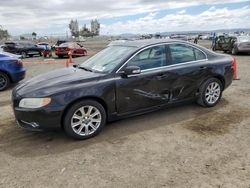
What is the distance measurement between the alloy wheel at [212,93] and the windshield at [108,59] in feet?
6.54

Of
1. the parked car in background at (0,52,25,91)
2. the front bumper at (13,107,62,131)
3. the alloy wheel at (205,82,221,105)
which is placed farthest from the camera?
the parked car in background at (0,52,25,91)

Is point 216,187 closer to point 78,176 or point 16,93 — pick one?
point 78,176

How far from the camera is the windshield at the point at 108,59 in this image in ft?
15.7

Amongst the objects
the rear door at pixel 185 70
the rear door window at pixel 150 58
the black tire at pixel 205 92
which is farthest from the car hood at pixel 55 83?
the black tire at pixel 205 92

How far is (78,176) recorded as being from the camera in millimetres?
3379

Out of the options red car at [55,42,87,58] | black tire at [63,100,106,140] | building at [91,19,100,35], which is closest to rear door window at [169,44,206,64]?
black tire at [63,100,106,140]

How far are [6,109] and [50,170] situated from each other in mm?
3399

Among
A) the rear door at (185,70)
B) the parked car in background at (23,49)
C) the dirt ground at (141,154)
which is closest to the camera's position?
the dirt ground at (141,154)

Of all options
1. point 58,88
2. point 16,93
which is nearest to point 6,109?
point 16,93

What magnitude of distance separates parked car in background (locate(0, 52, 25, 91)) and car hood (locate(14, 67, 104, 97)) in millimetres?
4389

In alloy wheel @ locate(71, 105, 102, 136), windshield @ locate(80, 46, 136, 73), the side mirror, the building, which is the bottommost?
alloy wheel @ locate(71, 105, 102, 136)

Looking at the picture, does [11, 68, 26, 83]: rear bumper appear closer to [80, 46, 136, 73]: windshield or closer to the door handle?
[80, 46, 136, 73]: windshield

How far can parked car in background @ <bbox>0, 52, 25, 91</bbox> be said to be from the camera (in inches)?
338

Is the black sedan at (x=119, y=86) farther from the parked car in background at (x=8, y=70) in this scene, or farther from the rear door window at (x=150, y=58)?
the parked car in background at (x=8, y=70)
